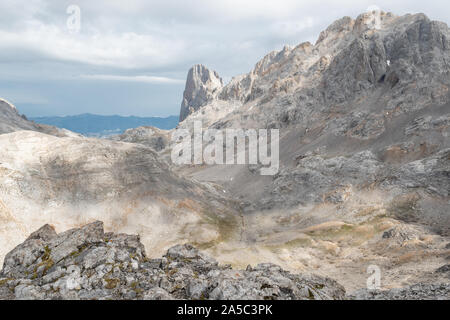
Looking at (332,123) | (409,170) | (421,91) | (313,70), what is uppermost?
(313,70)

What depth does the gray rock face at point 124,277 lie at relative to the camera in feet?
53.0

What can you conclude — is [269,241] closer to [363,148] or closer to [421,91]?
[363,148]

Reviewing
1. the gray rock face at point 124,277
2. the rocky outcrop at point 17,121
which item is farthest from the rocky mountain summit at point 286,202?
the rocky outcrop at point 17,121

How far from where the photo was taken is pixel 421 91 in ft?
274

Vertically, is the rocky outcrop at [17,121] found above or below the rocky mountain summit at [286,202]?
above

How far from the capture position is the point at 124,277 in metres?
18.1

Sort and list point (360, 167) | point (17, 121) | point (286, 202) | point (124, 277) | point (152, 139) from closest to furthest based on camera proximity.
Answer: point (124, 277), point (286, 202), point (360, 167), point (17, 121), point (152, 139)

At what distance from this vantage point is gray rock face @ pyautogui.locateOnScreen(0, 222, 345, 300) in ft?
53.0

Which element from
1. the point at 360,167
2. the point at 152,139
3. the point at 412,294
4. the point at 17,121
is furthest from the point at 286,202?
the point at 17,121

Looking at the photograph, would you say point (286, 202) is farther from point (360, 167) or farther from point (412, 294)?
point (412, 294)

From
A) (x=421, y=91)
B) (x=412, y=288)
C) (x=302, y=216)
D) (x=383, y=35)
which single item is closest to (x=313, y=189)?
(x=302, y=216)

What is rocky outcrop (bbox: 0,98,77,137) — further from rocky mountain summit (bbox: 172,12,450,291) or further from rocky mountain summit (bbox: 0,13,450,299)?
rocky mountain summit (bbox: 0,13,450,299)

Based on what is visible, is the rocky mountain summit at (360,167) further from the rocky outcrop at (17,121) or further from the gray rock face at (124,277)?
the rocky outcrop at (17,121)

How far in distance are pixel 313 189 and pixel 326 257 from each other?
26.2 m
